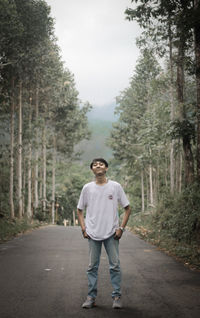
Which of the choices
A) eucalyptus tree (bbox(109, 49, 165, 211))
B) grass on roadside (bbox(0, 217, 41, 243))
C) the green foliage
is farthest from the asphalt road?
eucalyptus tree (bbox(109, 49, 165, 211))

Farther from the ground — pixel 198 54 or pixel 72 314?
pixel 198 54

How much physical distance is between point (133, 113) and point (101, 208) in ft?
104

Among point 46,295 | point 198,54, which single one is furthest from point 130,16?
point 46,295

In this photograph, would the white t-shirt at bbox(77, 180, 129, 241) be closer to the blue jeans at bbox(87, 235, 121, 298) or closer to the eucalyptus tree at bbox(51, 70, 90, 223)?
the blue jeans at bbox(87, 235, 121, 298)

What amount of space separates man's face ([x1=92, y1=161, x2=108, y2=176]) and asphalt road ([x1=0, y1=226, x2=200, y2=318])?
189cm

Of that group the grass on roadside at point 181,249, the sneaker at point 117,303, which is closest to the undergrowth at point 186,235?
the grass on roadside at point 181,249

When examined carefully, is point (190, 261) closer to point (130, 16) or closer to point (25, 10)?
point (130, 16)

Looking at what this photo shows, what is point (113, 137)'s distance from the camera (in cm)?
3775

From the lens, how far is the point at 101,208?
4.98 m

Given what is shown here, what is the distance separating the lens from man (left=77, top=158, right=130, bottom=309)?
4.89m

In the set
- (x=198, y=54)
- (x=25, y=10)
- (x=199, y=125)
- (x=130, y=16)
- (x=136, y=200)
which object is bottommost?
(x=136, y=200)

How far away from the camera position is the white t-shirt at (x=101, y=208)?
494 cm

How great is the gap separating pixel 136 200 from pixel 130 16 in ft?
98.2

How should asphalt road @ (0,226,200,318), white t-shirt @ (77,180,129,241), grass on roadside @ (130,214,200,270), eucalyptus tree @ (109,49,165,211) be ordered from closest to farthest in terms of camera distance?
asphalt road @ (0,226,200,318)
white t-shirt @ (77,180,129,241)
grass on roadside @ (130,214,200,270)
eucalyptus tree @ (109,49,165,211)
